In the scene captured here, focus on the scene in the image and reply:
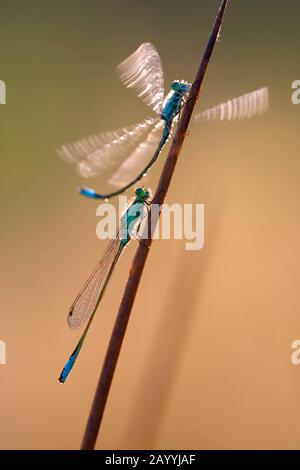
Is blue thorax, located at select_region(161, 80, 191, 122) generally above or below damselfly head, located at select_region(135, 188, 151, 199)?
above

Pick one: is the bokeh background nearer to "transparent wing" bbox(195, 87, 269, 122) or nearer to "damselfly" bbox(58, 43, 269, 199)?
"damselfly" bbox(58, 43, 269, 199)

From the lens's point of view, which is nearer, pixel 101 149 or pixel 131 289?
pixel 131 289

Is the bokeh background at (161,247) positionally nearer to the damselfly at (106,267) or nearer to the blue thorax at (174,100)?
the damselfly at (106,267)

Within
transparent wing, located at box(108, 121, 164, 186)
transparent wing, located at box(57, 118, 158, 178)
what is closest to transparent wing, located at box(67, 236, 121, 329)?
transparent wing, located at box(108, 121, 164, 186)

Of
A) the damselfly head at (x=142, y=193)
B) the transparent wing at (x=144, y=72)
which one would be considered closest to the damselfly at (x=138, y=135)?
the transparent wing at (x=144, y=72)

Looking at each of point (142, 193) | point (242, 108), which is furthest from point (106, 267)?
point (242, 108)

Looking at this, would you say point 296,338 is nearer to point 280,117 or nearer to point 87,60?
point 280,117

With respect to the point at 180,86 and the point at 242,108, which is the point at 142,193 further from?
the point at 242,108

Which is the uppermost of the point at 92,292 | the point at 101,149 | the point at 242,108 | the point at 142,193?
the point at 242,108
